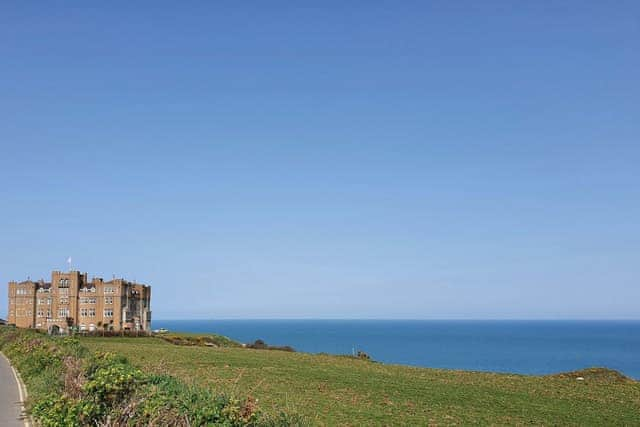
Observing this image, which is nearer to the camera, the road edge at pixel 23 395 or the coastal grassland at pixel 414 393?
the road edge at pixel 23 395

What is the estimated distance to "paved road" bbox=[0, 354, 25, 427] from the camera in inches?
776

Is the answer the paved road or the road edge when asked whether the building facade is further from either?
the paved road

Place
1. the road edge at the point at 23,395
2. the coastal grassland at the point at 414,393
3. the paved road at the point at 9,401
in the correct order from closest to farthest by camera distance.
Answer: the road edge at the point at 23,395
the paved road at the point at 9,401
the coastal grassland at the point at 414,393

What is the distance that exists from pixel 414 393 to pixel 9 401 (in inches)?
659

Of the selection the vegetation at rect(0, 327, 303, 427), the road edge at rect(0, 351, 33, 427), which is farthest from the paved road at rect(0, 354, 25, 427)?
the vegetation at rect(0, 327, 303, 427)

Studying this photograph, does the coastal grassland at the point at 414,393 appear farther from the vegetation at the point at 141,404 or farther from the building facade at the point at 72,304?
the building facade at the point at 72,304

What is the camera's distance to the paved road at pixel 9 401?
1970 cm

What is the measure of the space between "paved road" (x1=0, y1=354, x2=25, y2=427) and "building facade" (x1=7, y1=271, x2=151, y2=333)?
275 ft

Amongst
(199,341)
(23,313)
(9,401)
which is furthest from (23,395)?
(23,313)

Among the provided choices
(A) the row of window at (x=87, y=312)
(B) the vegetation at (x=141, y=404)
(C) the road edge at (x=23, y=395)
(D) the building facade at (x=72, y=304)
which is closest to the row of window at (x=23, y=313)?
(D) the building facade at (x=72, y=304)

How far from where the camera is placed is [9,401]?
23812 mm

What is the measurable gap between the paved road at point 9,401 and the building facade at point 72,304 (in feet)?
275

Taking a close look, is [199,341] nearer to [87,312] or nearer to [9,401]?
[87,312]

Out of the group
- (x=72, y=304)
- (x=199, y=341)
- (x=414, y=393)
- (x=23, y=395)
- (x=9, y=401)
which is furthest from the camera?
(x=72, y=304)
